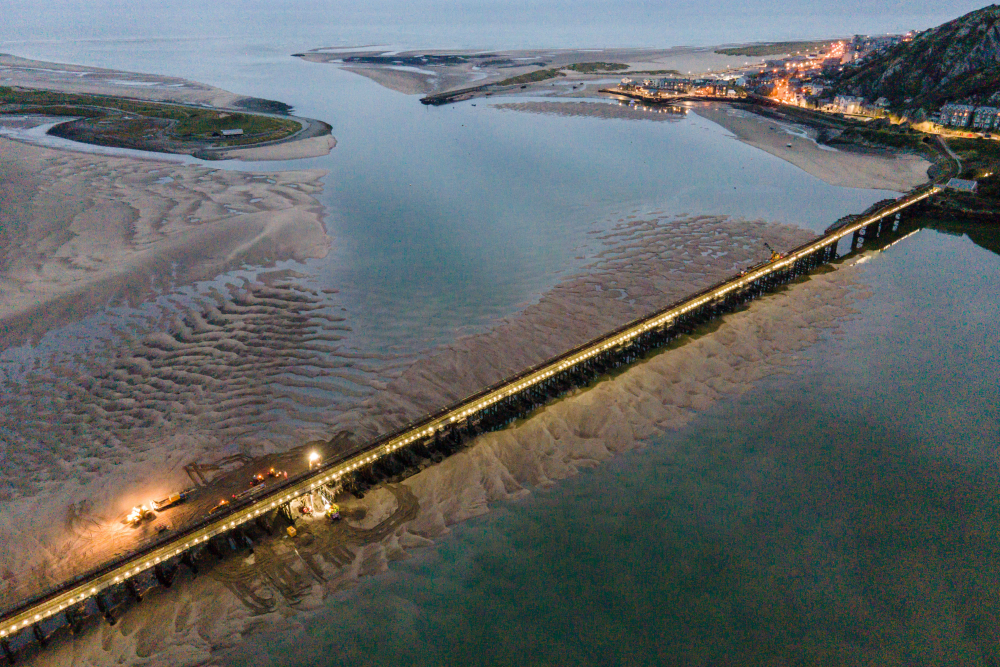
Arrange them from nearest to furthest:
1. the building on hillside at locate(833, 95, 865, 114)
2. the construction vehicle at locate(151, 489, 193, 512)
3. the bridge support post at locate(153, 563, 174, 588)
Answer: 1. the bridge support post at locate(153, 563, 174, 588)
2. the construction vehicle at locate(151, 489, 193, 512)
3. the building on hillside at locate(833, 95, 865, 114)

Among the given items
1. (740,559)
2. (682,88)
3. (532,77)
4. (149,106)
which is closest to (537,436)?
(740,559)

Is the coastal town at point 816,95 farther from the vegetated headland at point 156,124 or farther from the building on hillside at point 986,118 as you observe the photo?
the vegetated headland at point 156,124

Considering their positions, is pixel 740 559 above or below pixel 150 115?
below

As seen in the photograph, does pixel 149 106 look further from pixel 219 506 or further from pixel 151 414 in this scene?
pixel 219 506

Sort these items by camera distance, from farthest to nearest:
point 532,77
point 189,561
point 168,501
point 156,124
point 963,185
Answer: point 532,77
point 156,124
point 963,185
point 168,501
point 189,561

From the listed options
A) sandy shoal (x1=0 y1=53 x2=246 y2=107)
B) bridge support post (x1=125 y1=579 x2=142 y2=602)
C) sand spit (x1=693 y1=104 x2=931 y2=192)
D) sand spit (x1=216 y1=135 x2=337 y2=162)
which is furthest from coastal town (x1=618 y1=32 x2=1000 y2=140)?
bridge support post (x1=125 y1=579 x2=142 y2=602)

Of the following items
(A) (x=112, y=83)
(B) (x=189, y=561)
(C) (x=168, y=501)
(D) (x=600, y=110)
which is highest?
(D) (x=600, y=110)

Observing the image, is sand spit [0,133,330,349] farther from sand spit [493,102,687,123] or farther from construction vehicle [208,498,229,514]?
sand spit [493,102,687,123]

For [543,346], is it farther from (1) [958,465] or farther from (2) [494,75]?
(2) [494,75]

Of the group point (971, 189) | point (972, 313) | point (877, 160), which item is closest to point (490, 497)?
point (972, 313)
